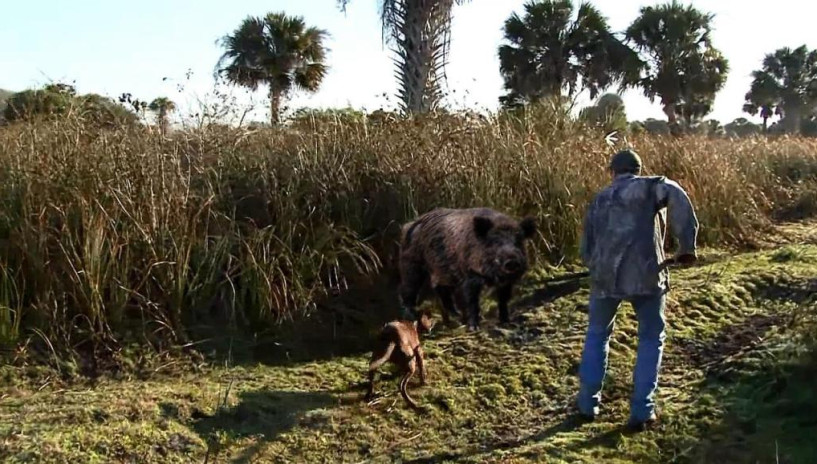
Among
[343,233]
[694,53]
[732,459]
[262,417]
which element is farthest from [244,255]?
[694,53]

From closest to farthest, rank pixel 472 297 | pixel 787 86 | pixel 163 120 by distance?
pixel 472 297, pixel 163 120, pixel 787 86

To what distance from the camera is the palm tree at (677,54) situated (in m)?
35.7

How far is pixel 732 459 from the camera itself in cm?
533

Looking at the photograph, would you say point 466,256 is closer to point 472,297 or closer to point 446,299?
point 472,297

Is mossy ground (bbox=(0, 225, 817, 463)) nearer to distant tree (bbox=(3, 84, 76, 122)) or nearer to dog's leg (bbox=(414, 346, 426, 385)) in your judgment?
dog's leg (bbox=(414, 346, 426, 385))

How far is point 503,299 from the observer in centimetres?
729

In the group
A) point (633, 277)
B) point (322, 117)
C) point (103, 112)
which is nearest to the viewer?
point (633, 277)

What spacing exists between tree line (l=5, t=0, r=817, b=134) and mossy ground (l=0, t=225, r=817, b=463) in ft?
12.1

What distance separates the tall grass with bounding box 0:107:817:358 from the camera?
668cm

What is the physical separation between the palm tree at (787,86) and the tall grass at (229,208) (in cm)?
4457

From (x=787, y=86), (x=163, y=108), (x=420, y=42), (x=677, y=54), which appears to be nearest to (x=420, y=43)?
(x=420, y=42)

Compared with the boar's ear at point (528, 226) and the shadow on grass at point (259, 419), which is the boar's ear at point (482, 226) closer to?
the boar's ear at point (528, 226)

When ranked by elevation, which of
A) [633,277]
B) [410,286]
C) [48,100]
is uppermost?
[48,100]

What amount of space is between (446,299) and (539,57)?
23386mm
